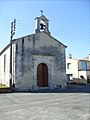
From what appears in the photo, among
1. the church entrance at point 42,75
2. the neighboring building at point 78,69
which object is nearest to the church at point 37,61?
the church entrance at point 42,75

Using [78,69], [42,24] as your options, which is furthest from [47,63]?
[78,69]

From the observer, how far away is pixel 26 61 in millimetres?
24672

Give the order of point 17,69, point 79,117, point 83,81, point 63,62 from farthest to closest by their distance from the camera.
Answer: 1. point 83,81
2. point 63,62
3. point 17,69
4. point 79,117

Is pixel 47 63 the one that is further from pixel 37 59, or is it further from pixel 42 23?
pixel 42 23

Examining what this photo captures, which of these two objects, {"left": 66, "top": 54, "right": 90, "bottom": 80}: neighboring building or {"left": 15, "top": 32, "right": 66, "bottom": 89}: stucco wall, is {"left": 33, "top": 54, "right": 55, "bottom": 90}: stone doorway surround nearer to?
{"left": 15, "top": 32, "right": 66, "bottom": 89}: stucco wall

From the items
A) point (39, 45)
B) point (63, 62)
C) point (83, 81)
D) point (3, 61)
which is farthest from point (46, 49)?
point (83, 81)

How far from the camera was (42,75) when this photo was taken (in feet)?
85.6

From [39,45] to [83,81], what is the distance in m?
18.0

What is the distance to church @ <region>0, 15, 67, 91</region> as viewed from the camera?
24141 mm

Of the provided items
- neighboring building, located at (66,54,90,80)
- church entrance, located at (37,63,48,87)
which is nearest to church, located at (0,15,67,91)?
church entrance, located at (37,63,48,87)

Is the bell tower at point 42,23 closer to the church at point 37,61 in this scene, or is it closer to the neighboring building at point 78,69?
the church at point 37,61

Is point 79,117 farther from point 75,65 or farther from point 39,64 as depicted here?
point 75,65

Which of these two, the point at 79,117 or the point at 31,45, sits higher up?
the point at 31,45

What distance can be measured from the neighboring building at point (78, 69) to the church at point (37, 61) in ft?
48.5
